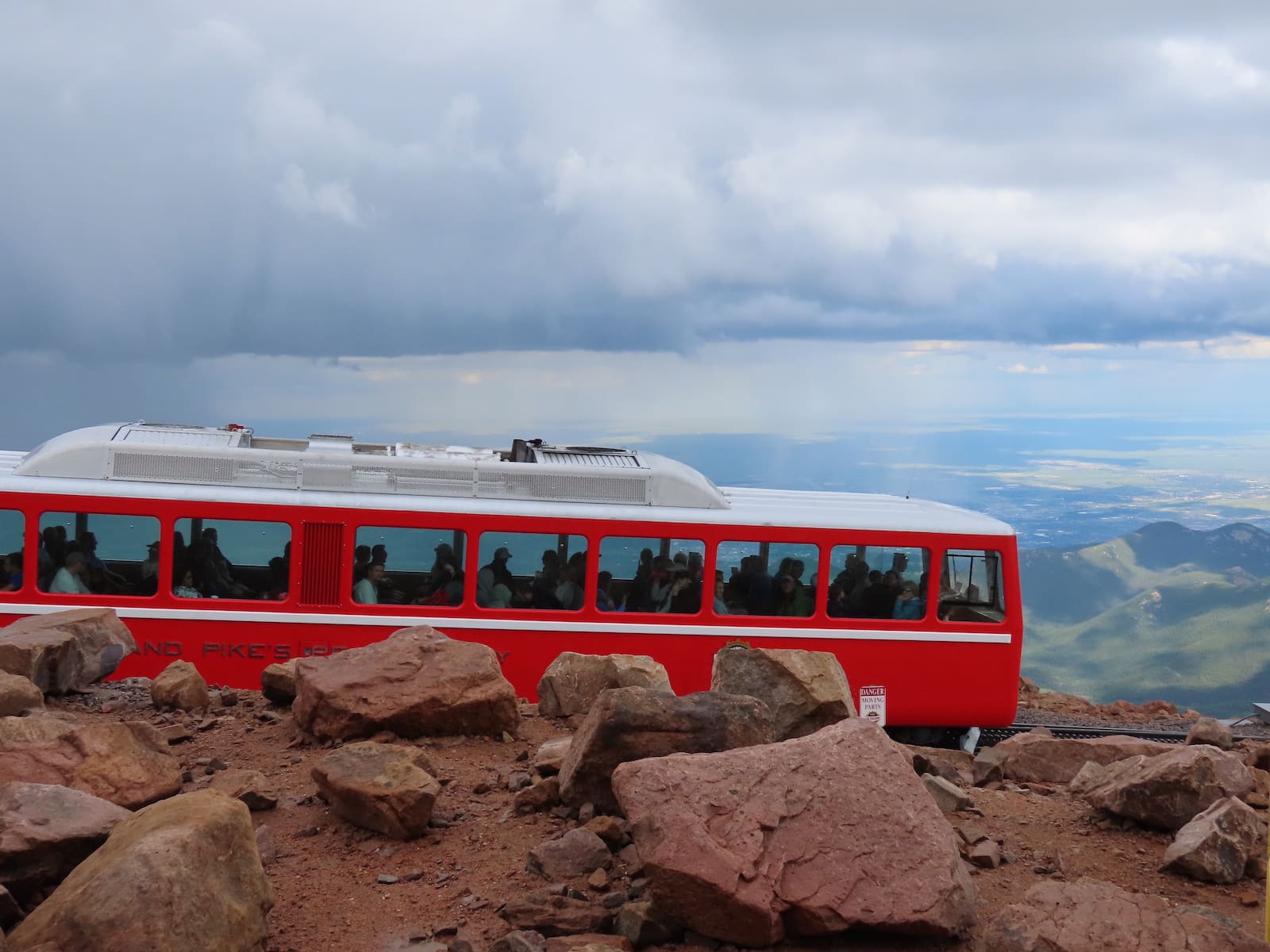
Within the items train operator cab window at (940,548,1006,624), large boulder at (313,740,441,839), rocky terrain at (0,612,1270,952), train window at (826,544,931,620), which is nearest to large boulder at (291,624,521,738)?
rocky terrain at (0,612,1270,952)

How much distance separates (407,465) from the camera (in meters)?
13.2

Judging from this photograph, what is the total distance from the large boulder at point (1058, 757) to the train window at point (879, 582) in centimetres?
448

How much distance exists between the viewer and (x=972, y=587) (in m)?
13.7

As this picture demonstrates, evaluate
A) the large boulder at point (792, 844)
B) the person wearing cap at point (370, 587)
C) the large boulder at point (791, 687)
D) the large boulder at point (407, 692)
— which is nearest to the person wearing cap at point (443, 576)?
the person wearing cap at point (370, 587)

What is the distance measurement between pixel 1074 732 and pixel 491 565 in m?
8.10

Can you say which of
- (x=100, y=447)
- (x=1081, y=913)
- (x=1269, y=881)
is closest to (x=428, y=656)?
(x=1081, y=913)

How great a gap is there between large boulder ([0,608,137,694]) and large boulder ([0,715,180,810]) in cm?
187

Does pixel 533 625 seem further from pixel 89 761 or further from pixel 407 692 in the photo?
pixel 89 761

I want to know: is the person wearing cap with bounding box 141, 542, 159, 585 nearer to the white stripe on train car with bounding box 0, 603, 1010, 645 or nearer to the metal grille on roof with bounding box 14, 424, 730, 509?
the white stripe on train car with bounding box 0, 603, 1010, 645

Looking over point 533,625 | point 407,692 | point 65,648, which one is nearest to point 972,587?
point 533,625

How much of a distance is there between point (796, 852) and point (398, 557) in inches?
340

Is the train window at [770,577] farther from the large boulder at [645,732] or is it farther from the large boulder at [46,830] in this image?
the large boulder at [46,830]

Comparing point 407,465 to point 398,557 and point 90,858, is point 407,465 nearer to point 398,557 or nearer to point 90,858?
point 398,557

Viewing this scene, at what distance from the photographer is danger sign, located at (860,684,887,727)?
→ 13.5 meters
